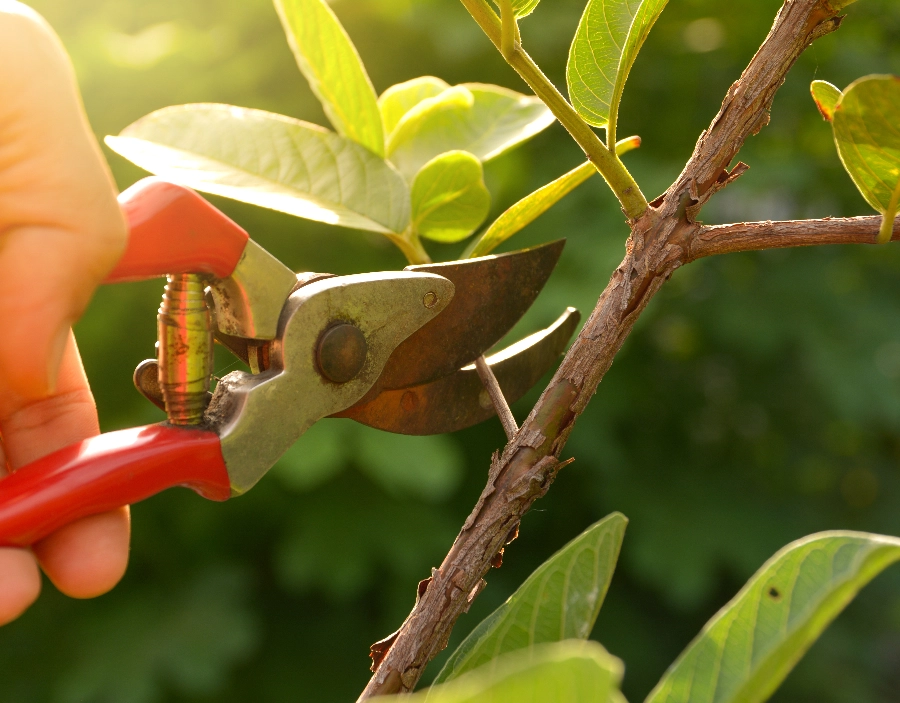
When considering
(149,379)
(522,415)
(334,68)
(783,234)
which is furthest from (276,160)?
(522,415)

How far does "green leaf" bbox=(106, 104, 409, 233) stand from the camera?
23.9 inches

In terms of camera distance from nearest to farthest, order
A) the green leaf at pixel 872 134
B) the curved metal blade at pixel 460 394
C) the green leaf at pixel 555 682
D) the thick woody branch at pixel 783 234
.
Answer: the green leaf at pixel 555 682 < the green leaf at pixel 872 134 < the thick woody branch at pixel 783 234 < the curved metal blade at pixel 460 394

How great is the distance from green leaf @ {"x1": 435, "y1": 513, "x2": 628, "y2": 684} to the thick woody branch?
22 centimetres

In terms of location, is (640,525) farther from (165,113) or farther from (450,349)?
(165,113)

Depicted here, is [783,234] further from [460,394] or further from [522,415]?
[522,415]

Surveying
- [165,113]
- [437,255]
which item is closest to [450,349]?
[165,113]

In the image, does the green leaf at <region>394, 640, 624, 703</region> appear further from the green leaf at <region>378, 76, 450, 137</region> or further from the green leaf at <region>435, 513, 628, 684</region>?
the green leaf at <region>378, 76, 450, 137</region>

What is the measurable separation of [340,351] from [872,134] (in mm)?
393

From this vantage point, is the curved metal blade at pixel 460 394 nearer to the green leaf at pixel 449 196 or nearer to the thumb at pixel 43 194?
the green leaf at pixel 449 196

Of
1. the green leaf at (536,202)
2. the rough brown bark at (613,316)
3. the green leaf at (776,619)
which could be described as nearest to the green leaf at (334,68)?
the green leaf at (536,202)

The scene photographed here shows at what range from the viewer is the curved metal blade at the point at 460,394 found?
679 millimetres

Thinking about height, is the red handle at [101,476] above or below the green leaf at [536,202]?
below

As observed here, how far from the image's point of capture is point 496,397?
0.65m

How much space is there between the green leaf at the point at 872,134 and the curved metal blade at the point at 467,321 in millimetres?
242
